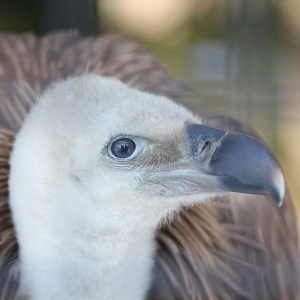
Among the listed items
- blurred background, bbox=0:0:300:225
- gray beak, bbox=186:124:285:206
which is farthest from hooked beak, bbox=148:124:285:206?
blurred background, bbox=0:0:300:225

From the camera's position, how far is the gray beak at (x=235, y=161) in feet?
2.48

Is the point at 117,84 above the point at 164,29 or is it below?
below

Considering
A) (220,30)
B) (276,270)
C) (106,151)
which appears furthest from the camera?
(220,30)

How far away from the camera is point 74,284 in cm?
82

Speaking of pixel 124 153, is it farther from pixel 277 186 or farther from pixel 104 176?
pixel 277 186

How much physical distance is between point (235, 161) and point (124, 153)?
12 cm

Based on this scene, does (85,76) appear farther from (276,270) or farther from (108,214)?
(276,270)

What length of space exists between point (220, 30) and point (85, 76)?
0.53m

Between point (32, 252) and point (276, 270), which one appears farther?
point (276, 270)

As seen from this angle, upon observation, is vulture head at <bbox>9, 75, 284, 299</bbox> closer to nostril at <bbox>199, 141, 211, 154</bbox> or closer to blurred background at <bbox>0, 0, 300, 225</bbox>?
nostril at <bbox>199, 141, 211, 154</bbox>

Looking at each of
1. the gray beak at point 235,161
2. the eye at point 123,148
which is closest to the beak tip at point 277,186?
the gray beak at point 235,161

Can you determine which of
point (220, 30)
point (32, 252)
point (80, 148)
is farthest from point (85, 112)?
point (220, 30)

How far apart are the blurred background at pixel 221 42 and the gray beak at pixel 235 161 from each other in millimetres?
256

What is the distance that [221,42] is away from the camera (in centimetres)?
131
